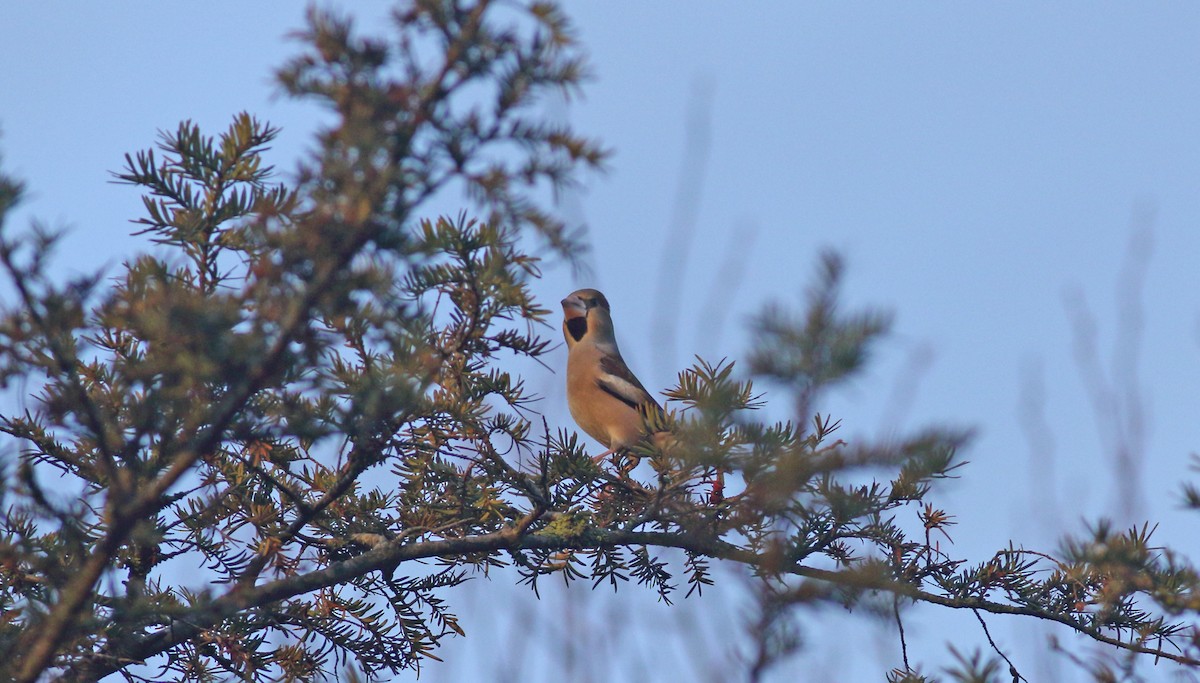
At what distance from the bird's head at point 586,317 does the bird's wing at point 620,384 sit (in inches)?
23.1

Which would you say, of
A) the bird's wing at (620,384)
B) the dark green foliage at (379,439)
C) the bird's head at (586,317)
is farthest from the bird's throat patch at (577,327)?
the dark green foliage at (379,439)

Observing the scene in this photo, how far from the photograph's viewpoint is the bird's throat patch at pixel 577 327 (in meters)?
7.23

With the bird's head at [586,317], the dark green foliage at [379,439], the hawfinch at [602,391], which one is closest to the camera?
the dark green foliage at [379,439]

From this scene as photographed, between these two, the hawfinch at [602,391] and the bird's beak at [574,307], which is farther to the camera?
the bird's beak at [574,307]

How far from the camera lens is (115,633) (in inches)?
120

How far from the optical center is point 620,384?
6.18m

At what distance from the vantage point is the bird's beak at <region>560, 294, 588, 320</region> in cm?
727

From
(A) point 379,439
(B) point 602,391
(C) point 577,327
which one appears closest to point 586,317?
(C) point 577,327

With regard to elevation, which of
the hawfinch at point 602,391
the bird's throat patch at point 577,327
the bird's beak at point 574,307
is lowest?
the hawfinch at point 602,391

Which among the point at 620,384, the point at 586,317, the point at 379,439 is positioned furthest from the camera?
the point at 586,317

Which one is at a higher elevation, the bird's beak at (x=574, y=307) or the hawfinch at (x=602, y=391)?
the bird's beak at (x=574, y=307)

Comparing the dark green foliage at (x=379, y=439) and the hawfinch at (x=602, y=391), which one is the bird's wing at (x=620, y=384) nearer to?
the hawfinch at (x=602, y=391)

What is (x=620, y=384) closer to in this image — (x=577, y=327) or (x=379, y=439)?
(x=577, y=327)

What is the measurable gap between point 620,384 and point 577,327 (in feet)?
3.93
